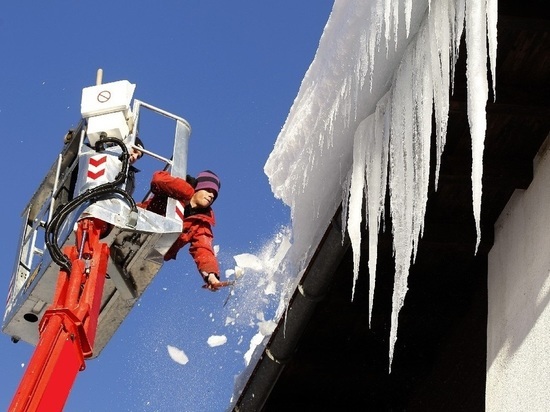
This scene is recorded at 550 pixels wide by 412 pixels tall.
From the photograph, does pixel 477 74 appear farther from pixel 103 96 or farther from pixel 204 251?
pixel 204 251

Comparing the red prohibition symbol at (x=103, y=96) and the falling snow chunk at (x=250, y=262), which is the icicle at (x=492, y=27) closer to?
the falling snow chunk at (x=250, y=262)

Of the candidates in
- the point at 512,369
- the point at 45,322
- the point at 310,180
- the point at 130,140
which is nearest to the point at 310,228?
the point at 310,180

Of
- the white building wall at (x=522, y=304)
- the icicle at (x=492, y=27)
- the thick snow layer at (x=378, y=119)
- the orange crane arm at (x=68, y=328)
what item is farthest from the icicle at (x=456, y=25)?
the orange crane arm at (x=68, y=328)

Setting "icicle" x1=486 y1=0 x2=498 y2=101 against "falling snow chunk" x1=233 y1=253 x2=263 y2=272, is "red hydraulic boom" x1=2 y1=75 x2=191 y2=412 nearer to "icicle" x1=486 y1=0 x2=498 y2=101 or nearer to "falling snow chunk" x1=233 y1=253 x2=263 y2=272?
"falling snow chunk" x1=233 y1=253 x2=263 y2=272

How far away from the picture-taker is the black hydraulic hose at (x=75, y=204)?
24.2ft

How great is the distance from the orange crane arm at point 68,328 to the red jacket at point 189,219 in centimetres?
100

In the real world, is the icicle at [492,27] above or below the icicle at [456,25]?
below

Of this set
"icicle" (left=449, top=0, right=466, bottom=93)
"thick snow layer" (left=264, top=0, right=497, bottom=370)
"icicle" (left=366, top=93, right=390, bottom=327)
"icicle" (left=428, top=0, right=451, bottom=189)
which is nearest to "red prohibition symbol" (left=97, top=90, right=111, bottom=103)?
"thick snow layer" (left=264, top=0, right=497, bottom=370)

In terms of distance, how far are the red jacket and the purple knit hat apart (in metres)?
0.19

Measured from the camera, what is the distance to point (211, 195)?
952cm

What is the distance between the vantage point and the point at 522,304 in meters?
4.97

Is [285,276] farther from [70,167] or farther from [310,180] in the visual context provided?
[70,167]

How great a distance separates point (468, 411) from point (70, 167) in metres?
3.79

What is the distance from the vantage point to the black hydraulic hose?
24.2 feet
